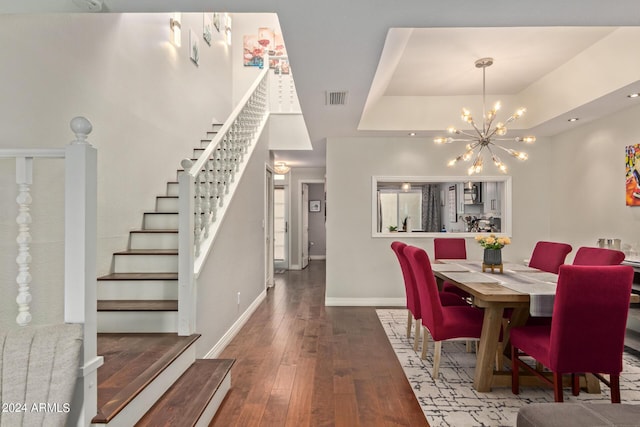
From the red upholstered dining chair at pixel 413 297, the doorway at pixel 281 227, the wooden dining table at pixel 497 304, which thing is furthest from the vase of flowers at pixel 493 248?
the doorway at pixel 281 227

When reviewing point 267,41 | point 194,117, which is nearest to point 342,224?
point 194,117

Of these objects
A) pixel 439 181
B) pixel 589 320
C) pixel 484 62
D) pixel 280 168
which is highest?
pixel 484 62

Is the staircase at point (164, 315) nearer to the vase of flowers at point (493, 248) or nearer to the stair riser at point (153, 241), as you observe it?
the stair riser at point (153, 241)

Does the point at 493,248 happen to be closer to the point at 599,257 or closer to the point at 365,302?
the point at 599,257

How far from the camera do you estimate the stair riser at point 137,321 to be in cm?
268

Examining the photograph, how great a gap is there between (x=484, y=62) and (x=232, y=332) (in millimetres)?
3976

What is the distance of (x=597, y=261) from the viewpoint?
10.4 feet

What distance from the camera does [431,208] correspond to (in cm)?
559

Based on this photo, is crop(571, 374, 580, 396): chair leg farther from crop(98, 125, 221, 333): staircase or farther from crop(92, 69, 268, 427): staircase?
crop(98, 125, 221, 333): staircase

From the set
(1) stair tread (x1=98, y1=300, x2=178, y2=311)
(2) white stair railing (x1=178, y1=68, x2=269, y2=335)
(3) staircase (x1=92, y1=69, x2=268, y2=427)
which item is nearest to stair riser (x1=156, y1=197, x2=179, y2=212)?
(3) staircase (x1=92, y1=69, x2=268, y2=427)

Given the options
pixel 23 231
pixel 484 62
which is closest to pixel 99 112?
pixel 23 231

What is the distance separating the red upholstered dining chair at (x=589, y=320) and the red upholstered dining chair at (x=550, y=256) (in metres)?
1.68

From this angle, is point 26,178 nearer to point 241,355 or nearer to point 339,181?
point 241,355

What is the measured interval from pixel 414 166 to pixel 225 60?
3.83 meters
